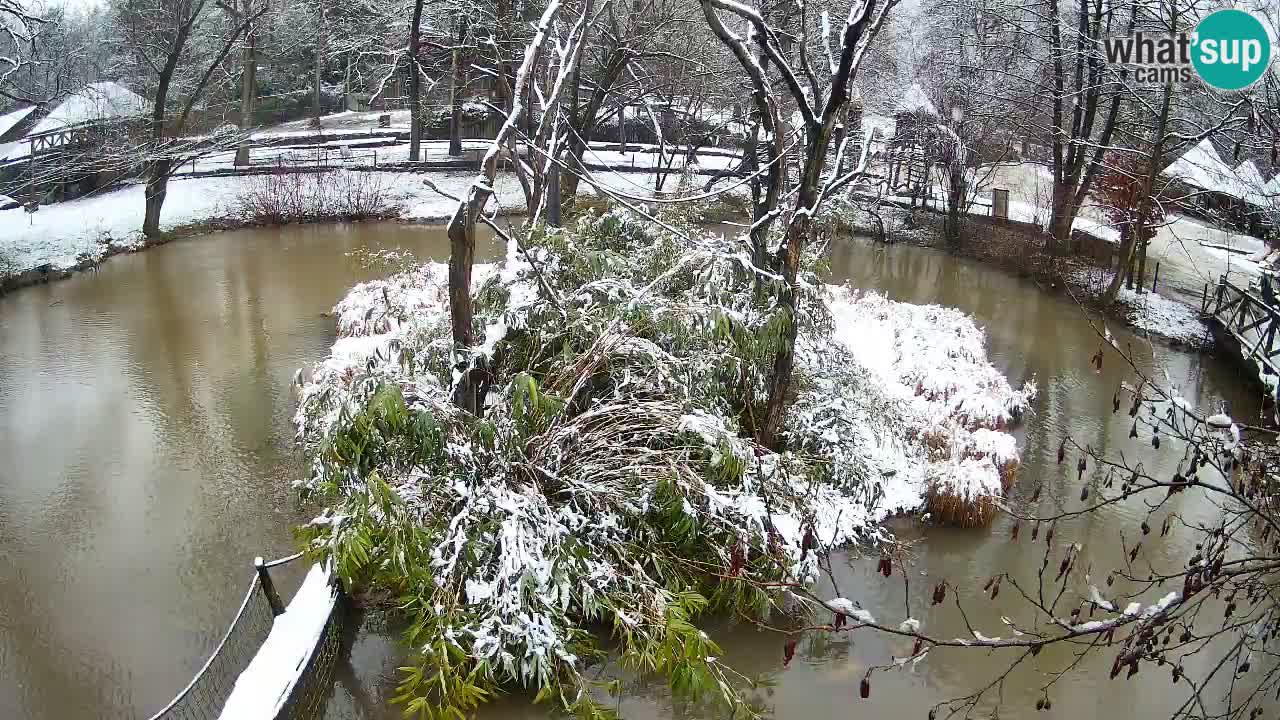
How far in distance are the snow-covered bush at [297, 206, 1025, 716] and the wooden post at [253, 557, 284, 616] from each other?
0.31 metres

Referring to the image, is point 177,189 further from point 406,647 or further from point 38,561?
point 406,647

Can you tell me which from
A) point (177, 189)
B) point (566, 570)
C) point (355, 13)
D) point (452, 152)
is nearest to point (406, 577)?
point (566, 570)

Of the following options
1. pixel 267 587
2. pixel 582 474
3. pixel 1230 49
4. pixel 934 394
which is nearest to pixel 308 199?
pixel 934 394

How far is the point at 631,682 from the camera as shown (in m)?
6.36

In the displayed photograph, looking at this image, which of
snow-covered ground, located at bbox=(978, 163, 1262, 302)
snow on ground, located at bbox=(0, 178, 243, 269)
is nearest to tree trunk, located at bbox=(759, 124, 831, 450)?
snow-covered ground, located at bbox=(978, 163, 1262, 302)

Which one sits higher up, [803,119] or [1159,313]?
[803,119]

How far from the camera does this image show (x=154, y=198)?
18.8 meters

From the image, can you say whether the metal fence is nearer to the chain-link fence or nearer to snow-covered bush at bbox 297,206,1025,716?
the chain-link fence

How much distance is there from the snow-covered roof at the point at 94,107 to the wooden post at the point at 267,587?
582 inches

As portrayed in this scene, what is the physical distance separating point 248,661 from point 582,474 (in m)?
2.62

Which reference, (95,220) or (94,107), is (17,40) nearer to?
(94,107)

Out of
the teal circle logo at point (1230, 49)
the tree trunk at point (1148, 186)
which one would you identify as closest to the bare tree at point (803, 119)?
the teal circle logo at point (1230, 49)

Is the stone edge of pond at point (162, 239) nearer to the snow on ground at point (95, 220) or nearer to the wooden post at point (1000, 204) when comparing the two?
the snow on ground at point (95, 220)

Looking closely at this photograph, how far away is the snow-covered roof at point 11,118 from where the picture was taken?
59.8 ft
